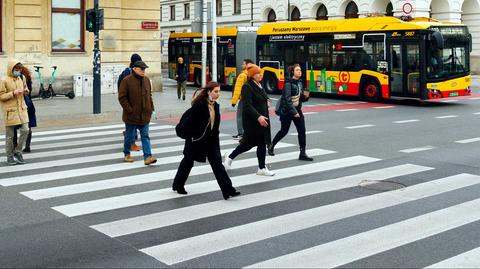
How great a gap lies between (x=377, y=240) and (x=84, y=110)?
15.3 m

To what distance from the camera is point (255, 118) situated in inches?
395

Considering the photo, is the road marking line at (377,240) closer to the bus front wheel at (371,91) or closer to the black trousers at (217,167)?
the black trousers at (217,167)

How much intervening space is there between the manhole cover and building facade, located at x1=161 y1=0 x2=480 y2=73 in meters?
31.9

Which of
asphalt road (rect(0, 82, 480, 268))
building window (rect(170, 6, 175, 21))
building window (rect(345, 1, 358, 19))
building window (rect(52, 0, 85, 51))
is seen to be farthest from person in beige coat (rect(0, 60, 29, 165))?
building window (rect(170, 6, 175, 21))

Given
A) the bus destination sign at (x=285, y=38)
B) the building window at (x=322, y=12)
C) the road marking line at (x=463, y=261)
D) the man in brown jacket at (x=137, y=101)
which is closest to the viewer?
the road marking line at (x=463, y=261)

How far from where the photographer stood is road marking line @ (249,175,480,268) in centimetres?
600

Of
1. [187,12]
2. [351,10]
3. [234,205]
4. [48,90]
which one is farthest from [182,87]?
[187,12]

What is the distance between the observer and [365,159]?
11883 millimetres

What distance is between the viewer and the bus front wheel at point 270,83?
30.3 metres

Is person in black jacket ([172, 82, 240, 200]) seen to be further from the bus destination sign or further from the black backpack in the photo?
the bus destination sign

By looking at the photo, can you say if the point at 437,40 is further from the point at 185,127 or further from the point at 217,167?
the point at 185,127

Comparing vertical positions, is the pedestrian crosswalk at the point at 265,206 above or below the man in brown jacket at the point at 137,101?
below

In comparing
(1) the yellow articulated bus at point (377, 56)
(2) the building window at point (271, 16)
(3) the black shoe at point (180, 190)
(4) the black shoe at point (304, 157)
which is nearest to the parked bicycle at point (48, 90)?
(1) the yellow articulated bus at point (377, 56)

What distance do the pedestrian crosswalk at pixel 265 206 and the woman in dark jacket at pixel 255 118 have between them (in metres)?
0.41
